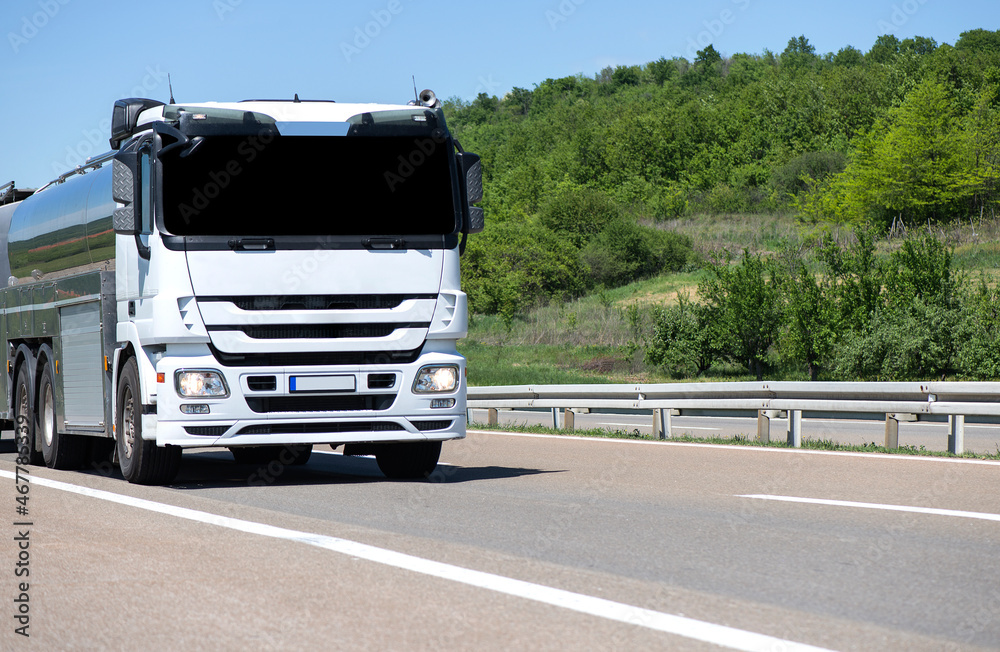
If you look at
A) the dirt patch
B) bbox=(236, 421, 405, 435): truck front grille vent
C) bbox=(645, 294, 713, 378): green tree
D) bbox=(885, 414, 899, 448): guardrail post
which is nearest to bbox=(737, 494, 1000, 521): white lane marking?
bbox=(236, 421, 405, 435): truck front grille vent

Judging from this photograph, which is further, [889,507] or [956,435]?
[956,435]

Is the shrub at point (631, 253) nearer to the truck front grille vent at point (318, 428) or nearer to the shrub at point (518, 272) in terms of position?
the shrub at point (518, 272)

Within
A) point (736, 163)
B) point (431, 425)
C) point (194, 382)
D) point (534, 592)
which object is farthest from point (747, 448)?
point (736, 163)

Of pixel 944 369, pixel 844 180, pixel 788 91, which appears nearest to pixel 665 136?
pixel 788 91

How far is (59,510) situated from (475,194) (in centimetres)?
459

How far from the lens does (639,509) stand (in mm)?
8891

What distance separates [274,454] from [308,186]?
5.29 meters

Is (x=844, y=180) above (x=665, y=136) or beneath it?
beneath

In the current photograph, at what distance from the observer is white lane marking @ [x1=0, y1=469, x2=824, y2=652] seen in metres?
4.65

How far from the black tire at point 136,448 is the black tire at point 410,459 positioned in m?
2.15

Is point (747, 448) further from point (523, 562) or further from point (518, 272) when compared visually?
point (518, 272)

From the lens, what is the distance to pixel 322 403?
10641 mm

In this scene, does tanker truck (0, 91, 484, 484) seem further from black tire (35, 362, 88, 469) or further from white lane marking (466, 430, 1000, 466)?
white lane marking (466, 430, 1000, 466)

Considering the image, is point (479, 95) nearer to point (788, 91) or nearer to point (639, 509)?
point (788, 91)
